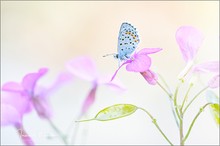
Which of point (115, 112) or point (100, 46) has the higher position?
point (100, 46)

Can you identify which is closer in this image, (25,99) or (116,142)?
(25,99)

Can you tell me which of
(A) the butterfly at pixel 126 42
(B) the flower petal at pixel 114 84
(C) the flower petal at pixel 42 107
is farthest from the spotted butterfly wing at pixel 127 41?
(C) the flower petal at pixel 42 107

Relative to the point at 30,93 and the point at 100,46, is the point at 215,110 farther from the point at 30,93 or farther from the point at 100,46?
the point at 100,46

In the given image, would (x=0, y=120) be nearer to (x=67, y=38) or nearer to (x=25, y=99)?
(x=25, y=99)

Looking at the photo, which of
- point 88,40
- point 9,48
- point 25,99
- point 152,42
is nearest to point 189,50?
point 25,99

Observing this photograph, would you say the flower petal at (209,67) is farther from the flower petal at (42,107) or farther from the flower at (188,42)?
the flower petal at (42,107)

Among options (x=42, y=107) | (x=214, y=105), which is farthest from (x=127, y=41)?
(x=42, y=107)

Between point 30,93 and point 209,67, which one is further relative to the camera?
point 30,93
